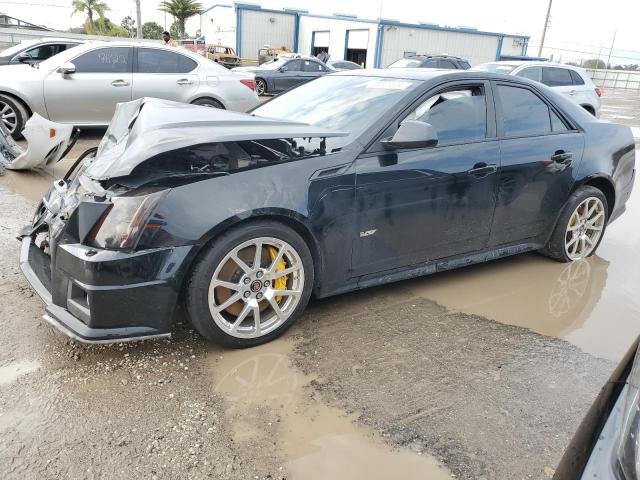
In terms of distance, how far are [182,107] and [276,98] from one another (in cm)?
109

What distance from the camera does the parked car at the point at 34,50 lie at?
9.77 metres

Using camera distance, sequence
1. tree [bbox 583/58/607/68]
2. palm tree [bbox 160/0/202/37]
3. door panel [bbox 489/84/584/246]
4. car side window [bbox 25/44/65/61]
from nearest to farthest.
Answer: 1. door panel [bbox 489/84/584/246]
2. car side window [bbox 25/44/65/61]
3. palm tree [bbox 160/0/202/37]
4. tree [bbox 583/58/607/68]

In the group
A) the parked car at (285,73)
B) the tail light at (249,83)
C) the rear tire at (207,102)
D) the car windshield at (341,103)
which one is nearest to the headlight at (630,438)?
the car windshield at (341,103)

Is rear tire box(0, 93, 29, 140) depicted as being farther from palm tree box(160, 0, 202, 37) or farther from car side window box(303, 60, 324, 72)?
palm tree box(160, 0, 202, 37)

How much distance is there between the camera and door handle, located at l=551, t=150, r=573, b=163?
13.6 feet

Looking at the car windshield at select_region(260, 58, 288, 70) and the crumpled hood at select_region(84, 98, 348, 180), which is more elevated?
the crumpled hood at select_region(84, 98, 348, 180)

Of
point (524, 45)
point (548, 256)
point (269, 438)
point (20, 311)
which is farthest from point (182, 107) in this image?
point (524, 45)

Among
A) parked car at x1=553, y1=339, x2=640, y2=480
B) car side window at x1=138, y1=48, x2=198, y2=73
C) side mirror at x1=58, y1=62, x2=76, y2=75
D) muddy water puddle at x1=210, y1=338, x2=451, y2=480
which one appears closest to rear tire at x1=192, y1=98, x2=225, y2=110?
car side window at x1=138, y1=48, x2=198, y2=73

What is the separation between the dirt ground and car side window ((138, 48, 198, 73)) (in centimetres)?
544

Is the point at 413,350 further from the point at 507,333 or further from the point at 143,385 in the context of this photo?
the point at 143,385

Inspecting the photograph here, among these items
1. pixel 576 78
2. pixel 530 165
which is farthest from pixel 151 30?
pixel 530 165

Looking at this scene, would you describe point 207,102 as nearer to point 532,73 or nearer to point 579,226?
point 579,226

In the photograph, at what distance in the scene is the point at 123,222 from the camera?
259 cm

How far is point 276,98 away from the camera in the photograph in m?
4.44
